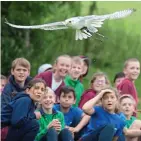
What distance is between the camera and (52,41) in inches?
366

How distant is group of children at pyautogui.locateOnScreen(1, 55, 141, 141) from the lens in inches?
186

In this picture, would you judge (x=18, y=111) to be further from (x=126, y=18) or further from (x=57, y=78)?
(x=126, y=18)

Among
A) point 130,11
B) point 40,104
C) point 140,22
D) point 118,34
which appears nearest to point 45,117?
point 40,104

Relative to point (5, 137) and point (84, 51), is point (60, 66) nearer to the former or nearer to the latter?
point (5, 137)

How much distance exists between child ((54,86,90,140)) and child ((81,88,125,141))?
153mm

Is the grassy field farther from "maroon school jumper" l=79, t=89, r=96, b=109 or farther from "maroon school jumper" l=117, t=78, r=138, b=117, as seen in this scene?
"maroon school jumper" l=79, t=89, r=96, b=109

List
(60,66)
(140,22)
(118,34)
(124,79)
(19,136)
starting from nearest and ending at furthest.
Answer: (19,136) → (60,66) → (124,79) → (140,22) → (118,34)

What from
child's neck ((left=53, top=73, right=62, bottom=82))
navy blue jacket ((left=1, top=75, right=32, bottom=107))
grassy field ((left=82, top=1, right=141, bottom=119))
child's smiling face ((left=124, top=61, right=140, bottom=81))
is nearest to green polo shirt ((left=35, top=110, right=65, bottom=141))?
navy blue jacket ((left=1, top=75, right=32, bottom=107))

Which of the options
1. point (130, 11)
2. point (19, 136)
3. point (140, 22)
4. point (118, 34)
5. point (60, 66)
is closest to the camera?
point (19, 136)

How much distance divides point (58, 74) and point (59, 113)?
77 cm

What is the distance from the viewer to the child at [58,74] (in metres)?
5.60

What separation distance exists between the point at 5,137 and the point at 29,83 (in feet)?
1.64

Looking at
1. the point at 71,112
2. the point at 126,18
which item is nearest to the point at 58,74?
the point at 71,112

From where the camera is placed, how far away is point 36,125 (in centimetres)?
473
